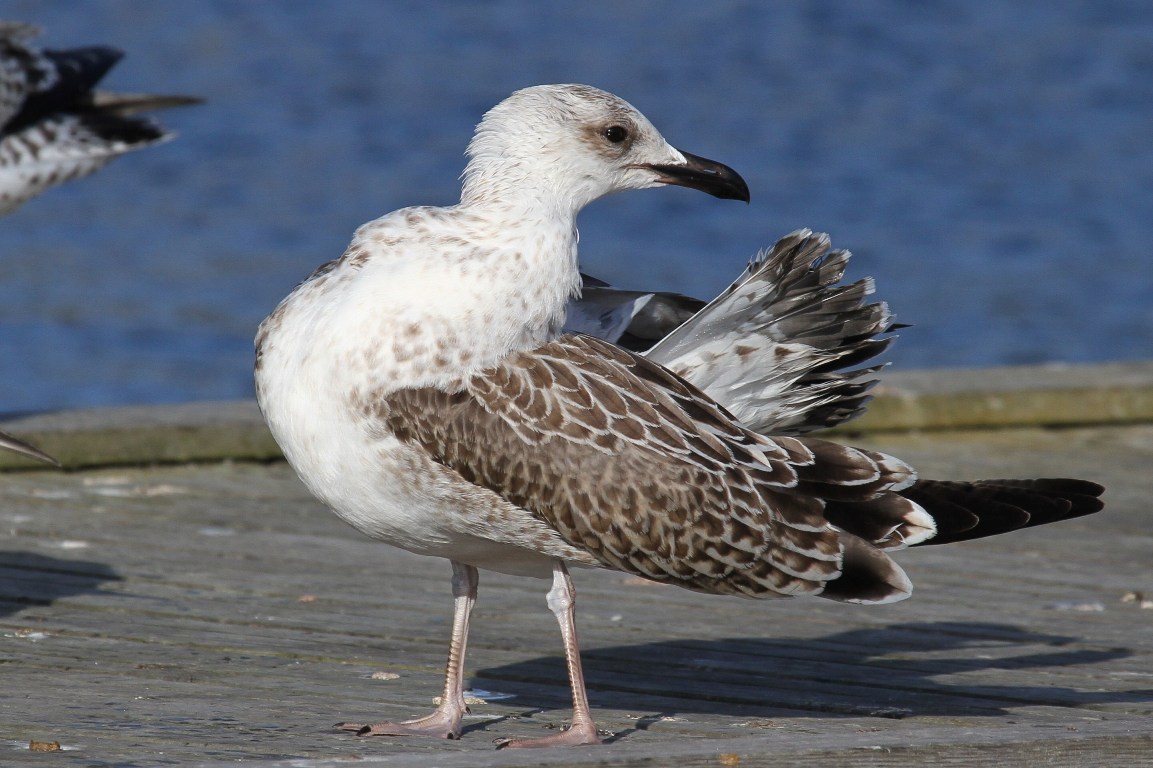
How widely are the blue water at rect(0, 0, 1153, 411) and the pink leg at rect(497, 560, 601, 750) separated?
31.1 feet

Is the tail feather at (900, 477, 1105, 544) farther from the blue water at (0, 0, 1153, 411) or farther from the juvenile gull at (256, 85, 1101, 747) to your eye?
the blue water at (0, 0, 1153, 411)

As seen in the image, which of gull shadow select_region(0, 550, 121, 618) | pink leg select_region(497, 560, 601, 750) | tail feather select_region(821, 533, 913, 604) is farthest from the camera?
gull shadow select_region(0, 550, 121, 618)

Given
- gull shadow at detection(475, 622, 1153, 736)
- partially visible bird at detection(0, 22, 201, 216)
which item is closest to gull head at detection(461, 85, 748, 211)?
gull shadow at detection(475, 622, 1153, 736)

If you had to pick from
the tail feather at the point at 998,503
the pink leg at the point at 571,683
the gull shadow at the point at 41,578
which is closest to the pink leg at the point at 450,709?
the pink leg at the point at 571,683

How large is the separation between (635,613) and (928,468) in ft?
7.20

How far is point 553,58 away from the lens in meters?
21.5

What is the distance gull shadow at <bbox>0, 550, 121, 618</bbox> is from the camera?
4.96 metres

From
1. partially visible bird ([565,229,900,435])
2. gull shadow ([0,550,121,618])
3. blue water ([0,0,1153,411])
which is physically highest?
blue water ([0,0,1153,411])

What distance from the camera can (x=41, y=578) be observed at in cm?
518

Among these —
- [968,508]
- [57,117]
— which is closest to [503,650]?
[968,508]

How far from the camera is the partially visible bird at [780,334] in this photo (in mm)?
4312

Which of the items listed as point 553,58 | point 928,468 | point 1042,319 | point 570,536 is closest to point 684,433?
point 570,536

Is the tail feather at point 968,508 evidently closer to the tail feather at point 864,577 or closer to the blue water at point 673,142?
the tail feather at point 864,577

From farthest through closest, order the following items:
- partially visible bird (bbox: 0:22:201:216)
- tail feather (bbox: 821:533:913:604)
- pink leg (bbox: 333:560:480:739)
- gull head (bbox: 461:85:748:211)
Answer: partially visible bird (bbox: 0:22:201:216) < gull head (bbox: 461:85:748:211) < tail feather (bbox: 821:533:913:604) < pink leg (bbox: 333:560:480:739)
